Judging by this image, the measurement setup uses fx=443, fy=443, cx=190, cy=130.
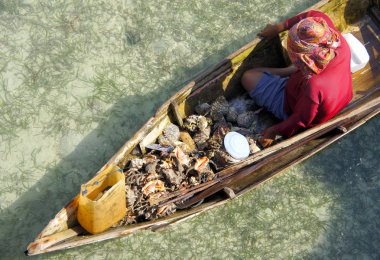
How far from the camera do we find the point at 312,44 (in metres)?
3.66

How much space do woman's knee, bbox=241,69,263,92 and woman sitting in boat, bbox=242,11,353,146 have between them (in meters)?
0.01

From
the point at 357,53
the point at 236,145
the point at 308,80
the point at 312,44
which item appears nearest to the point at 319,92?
the point at 308,80

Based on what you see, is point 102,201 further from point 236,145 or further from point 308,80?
point 308,80

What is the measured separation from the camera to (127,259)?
15.9 feet

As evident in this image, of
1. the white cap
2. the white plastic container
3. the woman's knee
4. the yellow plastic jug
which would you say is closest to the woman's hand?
the woman's knee

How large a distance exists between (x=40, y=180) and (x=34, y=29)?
2.13 meters

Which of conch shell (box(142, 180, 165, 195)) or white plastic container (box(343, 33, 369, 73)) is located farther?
white plastic container (box(343, 33, 369, 73))

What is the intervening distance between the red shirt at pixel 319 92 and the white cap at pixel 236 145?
36 centimetres

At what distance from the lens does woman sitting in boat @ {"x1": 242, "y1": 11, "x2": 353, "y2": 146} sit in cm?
370

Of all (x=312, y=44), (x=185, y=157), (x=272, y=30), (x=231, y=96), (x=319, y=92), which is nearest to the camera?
(x=312, y=44)

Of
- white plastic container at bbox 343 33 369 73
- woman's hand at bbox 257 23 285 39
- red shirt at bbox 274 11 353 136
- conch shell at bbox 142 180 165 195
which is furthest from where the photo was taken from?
white plastic container at bbox 343 33 369 73

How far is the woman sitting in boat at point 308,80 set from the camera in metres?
3.70

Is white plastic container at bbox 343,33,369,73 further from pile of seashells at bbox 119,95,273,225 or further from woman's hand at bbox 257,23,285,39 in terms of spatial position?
pile of seashells at bbox 119,95,273,225

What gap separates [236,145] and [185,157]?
0.51m
